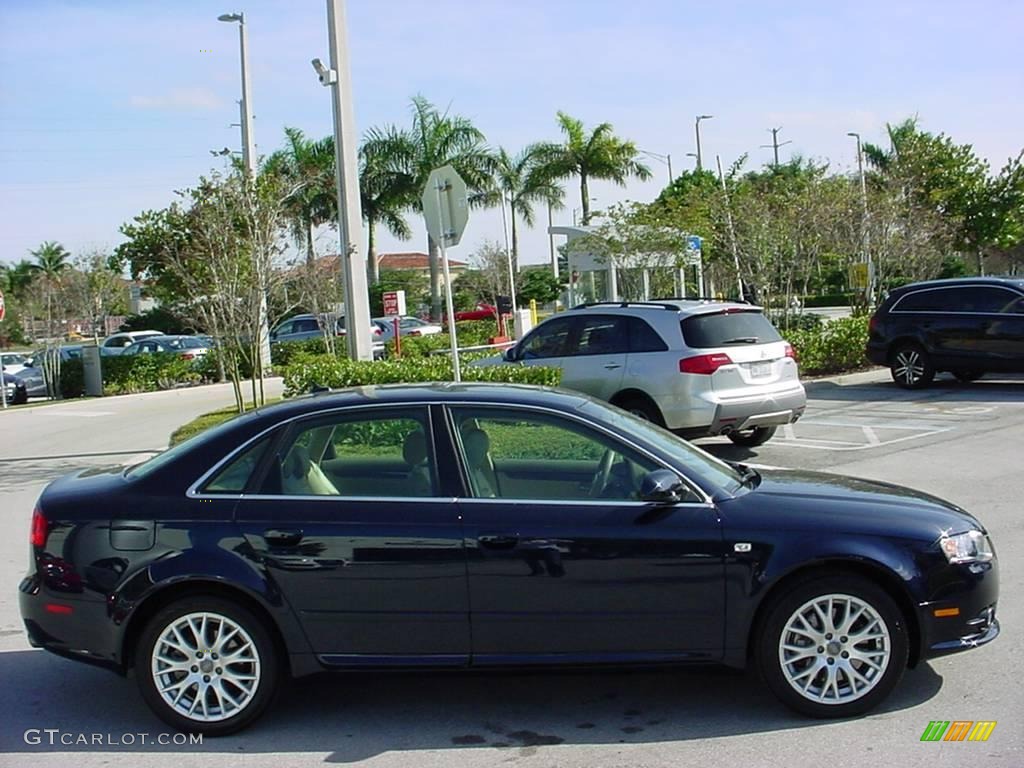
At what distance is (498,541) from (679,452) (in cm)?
112

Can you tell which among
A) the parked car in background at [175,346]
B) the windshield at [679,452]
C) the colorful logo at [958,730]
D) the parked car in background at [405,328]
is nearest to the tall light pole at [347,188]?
the windshield at [679,452]

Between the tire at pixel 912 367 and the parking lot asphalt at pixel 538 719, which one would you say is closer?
the parking lot asphalt at pixel 538 719

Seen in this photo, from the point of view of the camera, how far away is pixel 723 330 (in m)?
12.1

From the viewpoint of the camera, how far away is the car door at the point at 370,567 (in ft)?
16.8

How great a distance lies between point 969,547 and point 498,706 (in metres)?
2.32

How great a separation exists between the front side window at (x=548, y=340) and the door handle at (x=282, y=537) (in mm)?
8163

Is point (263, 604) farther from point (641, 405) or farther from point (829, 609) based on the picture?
point (641, 405)

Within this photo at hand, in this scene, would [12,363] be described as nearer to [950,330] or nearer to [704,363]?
[950,330]

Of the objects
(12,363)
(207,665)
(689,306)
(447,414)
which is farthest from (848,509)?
(12,363)

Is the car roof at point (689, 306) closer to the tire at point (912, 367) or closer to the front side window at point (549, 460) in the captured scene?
the tire at point (912, 367)

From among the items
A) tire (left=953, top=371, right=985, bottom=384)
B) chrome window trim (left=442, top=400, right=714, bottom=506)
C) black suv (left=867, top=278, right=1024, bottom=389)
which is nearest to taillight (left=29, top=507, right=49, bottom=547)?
chrome window trim (left=442, top=400, right=714, bottom=506)

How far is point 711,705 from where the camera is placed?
536 centimetres

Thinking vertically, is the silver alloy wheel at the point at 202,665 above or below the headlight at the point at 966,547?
below

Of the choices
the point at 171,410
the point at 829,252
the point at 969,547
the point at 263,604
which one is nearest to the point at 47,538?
the point at 263,604
